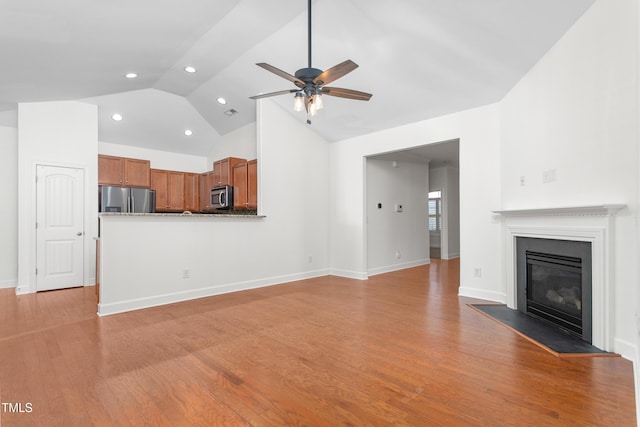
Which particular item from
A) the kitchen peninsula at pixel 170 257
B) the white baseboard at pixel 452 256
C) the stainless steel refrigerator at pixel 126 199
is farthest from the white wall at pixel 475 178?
the stainless steel refrigerator at pixel 126 199

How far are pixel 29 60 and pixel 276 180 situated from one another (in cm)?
326

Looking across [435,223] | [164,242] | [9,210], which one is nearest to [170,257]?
[164,242]

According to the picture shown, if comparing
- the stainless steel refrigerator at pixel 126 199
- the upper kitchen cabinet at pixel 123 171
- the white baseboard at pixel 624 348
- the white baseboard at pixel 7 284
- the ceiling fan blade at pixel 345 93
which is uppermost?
the ceiling fan blade at pixel 345 93

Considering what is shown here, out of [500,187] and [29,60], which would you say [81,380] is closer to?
[29,60]


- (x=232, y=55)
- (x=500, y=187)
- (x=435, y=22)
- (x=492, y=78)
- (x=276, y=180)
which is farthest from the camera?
(x=276, y=180)

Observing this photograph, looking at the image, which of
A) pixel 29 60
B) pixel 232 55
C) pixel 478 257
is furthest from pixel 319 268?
pixel 29 60

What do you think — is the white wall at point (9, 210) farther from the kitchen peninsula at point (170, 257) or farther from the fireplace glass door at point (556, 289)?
the fireplace glass door at point (556, 289)

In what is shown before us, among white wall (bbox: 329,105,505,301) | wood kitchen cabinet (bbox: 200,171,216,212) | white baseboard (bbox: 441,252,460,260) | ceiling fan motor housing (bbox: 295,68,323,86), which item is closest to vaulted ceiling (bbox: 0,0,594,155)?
white wall (bbox: 329,105,505,301)

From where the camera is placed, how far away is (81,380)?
2090 mm

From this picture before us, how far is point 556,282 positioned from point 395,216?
364 centimetres

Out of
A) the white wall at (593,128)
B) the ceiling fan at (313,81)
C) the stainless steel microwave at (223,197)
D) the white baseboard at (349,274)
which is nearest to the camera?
the white wall at (593,128)

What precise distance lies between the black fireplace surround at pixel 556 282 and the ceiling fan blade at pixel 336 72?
2.48 metres

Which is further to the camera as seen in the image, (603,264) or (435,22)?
(435,22)

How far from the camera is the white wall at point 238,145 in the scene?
6184 mm
